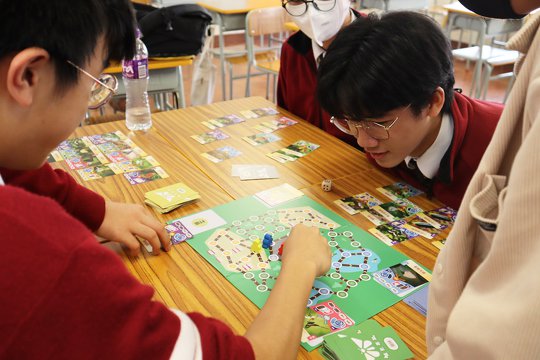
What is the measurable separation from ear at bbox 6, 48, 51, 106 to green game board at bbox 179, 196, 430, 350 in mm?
549

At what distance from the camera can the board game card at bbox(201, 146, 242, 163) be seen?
5.05 ft

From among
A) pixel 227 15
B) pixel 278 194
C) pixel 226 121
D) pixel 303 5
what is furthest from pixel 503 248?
pixel 227 15

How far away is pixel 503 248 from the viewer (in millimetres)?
507

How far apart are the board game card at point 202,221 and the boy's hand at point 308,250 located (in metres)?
0.25

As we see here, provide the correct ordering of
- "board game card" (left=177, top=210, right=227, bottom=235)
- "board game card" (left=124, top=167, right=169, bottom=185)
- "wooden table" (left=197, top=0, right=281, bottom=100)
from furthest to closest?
"wooden table" (left=197, top=0, right=281, bottom=100) < "board game card" (left=124, top=167, right=169, bottom=185) < "board game card" (left=177, top=210, right=227, bottom=235)

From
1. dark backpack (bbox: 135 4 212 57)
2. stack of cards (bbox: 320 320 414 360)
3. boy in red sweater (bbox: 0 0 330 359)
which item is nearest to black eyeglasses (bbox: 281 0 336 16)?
dark backpack (bbox: 135 4 212 57)

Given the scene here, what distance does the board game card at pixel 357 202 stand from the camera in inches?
49.1

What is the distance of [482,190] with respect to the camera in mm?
581

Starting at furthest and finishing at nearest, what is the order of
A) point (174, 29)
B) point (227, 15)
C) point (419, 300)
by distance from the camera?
point (227, 15)
point (174, 29)
point (419, 300)

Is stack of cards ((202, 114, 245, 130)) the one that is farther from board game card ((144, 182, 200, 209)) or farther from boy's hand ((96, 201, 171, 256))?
boy's hand ((96, 201, 171, 256))

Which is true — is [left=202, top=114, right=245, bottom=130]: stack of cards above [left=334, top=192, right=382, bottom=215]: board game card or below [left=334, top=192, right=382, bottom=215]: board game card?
above

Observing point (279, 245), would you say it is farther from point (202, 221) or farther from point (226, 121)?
point (226, 121)

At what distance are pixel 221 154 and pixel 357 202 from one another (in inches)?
20.5

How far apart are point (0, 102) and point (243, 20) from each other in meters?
3.76
